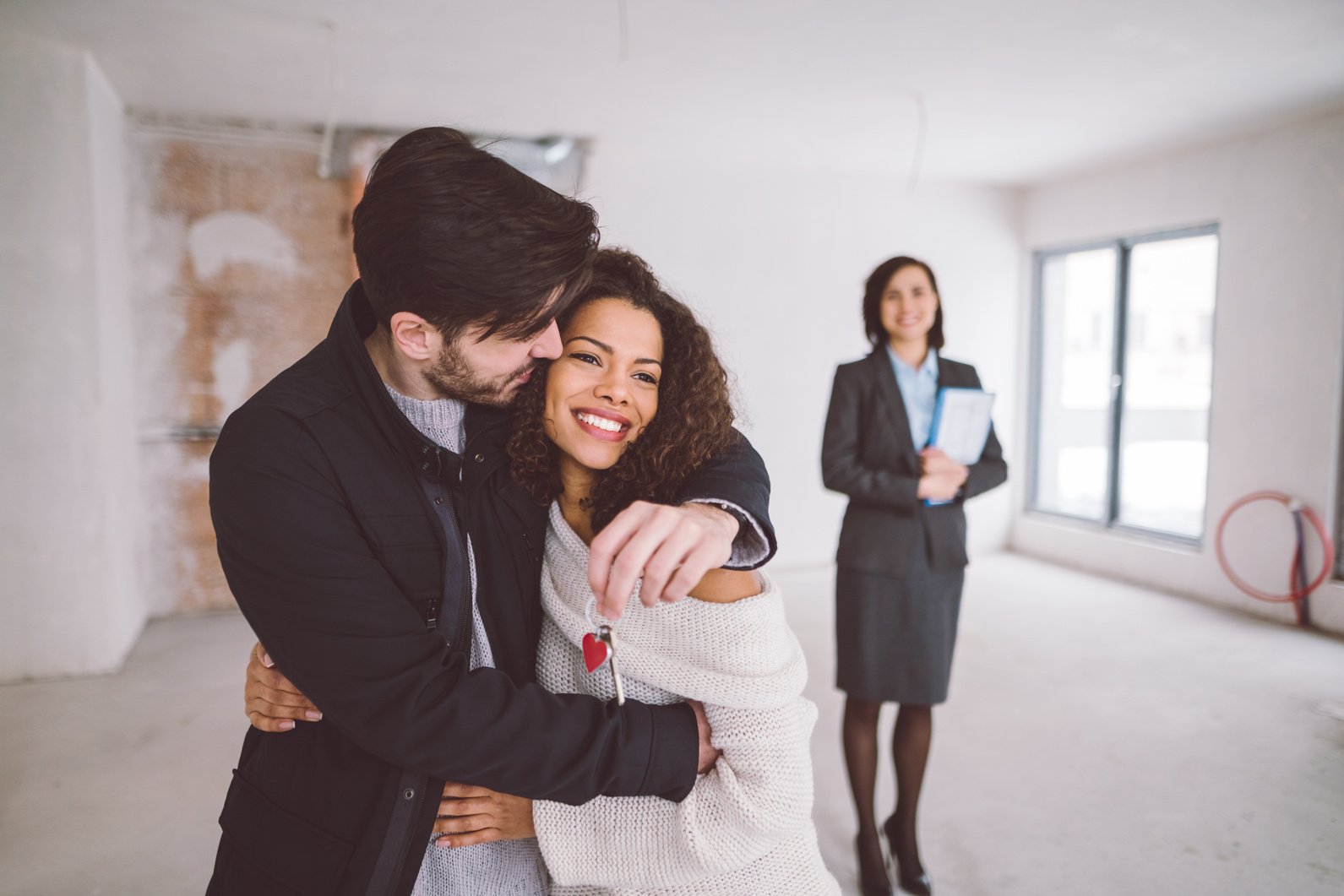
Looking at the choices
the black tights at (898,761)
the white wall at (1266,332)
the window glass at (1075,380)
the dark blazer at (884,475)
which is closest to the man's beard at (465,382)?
the dark blazer at (884,475)

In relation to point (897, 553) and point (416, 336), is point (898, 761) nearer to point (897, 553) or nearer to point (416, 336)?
point (897, 553)

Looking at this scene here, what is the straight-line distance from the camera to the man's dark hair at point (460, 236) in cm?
90

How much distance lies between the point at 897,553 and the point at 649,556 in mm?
1712

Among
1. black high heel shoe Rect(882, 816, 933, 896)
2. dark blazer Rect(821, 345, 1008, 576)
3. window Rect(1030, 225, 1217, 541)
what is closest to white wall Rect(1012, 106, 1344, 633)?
window Rect(1030, 225, 1217, 541)

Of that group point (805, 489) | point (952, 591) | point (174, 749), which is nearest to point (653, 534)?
point (952, 591)

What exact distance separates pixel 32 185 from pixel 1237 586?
22.0ft

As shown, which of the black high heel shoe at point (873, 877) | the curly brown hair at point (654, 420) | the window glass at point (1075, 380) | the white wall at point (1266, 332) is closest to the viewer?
the curly brown hair at point (654, 420)

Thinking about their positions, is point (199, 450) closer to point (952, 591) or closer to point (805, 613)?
point (805, 613)

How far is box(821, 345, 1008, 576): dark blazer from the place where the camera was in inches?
93.2

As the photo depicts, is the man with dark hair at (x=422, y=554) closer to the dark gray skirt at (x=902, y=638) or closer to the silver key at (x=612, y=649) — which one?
the silver key at (x=612, y=649)

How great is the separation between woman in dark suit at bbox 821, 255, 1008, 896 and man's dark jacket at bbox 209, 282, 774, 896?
143 centimetres

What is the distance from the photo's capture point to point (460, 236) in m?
0.90

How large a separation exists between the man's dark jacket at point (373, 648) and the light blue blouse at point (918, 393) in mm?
1556

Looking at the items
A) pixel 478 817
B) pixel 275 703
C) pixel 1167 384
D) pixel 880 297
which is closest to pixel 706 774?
pixel 478 817
